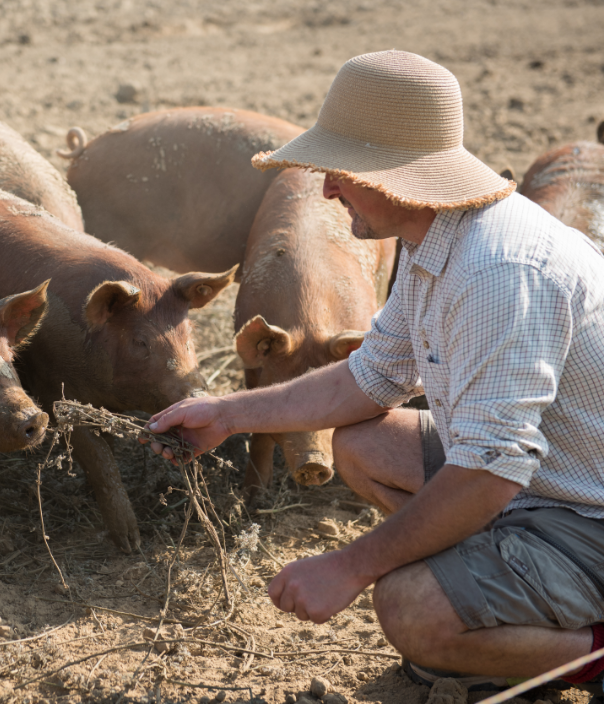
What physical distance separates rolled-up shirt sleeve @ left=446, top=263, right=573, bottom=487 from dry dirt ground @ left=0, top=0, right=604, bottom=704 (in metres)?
0.98

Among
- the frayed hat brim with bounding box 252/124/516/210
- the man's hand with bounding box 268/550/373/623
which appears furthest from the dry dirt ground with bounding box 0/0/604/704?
the frayed hat brim with bounding box 252/124/516/210

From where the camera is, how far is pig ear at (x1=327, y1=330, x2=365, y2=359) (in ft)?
12.3

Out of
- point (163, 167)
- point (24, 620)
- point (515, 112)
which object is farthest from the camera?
point (515, 112)

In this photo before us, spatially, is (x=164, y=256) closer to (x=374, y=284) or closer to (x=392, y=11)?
(x=374, y=284)

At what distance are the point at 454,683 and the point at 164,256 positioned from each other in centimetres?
391

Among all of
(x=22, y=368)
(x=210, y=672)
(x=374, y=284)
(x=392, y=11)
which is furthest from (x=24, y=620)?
(x=392, y=11)

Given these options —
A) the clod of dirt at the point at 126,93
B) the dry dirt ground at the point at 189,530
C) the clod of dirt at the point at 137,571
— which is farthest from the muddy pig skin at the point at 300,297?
the clod of dirt at the point at 126,93

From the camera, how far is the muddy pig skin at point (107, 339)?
3.69 m

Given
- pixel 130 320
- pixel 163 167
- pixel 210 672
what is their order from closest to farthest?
pixel 210 672
pixel 130 320
pixel 163 167

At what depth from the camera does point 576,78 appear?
1265cm

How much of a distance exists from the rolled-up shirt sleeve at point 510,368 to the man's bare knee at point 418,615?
0.38 meters

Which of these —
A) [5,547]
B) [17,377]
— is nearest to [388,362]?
[17,377]

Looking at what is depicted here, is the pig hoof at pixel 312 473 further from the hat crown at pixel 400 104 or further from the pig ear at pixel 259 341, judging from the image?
the hat crown at pixel 400 104

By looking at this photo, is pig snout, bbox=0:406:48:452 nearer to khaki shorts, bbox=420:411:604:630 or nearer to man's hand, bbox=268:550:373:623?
man's hand, bbox=268:550:373:623
